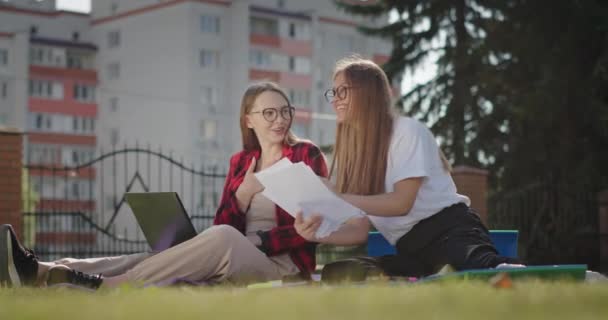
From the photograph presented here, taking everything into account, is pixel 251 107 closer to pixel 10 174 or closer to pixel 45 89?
pixel 10 174

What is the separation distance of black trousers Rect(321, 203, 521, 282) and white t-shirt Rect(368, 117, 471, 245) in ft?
0.15

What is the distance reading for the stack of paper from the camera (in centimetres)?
518

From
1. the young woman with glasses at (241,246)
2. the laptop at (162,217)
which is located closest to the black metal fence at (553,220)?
the young woman with glasses at (241,246)

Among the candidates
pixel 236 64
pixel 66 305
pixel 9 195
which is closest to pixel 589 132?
pixel 9 195

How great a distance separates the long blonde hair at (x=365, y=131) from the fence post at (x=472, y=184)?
28.6ft

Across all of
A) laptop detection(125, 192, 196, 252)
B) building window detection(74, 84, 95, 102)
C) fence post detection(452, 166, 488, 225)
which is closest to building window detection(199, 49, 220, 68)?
building window detection(74, 84, 95, 102)

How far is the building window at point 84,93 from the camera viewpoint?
68.4 metres

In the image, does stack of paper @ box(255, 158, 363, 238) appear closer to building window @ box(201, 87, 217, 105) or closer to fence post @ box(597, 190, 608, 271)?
fence post @ box(597, 190, 608, 271)

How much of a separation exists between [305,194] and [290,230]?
0.80 metres

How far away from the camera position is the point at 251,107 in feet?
21.3

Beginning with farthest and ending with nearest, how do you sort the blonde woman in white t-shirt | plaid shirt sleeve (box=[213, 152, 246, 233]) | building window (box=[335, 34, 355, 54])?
building window (box=[335, 34, 355, 54]), plaid shirt sleeve (box=[213, 152, 246, 233]), the blonde woman in white t-shirt

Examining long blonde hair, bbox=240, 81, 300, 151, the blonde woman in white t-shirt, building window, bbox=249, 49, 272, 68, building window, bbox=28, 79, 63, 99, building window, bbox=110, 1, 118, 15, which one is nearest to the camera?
the blonde woman in white t-shirt

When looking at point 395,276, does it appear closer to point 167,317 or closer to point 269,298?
point 269,298

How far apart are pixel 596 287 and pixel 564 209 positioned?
12.2 meters
